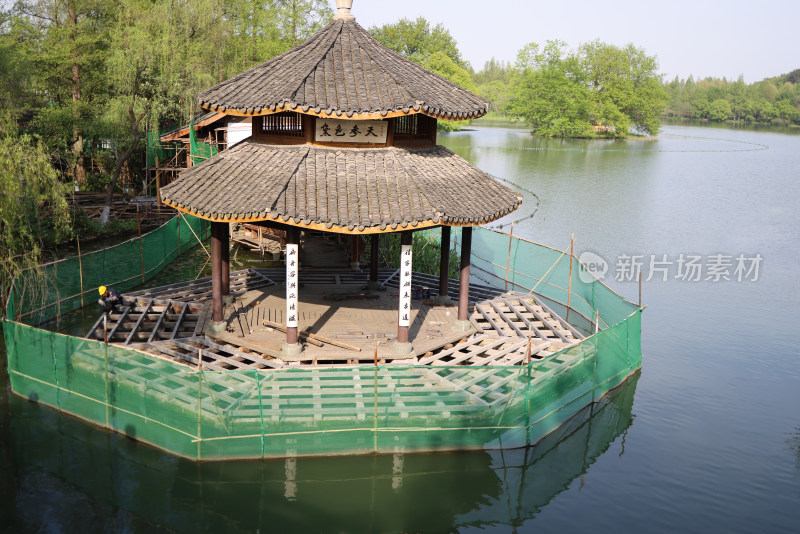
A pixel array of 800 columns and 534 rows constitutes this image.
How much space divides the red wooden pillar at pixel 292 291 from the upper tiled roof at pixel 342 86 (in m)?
3.08

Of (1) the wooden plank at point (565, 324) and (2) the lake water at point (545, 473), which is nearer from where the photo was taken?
(2) the lake water at point (545, 473)

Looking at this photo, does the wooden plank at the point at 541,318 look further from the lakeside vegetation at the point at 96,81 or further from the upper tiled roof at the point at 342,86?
the lakeside vegetation at the point at 96,81

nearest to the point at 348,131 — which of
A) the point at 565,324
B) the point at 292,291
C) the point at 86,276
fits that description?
the point at 292,291

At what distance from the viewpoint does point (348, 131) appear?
17.0 metres

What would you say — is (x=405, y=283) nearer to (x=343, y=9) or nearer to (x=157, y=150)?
(x=343, y=9)

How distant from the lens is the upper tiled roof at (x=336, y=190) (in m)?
15.1

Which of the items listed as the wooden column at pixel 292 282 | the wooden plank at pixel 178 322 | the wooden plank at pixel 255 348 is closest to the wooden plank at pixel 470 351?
the wooden column at pixel 292 282

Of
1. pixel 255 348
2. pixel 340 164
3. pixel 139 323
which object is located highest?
pixel 340 164

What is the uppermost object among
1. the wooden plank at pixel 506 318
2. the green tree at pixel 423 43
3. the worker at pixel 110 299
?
the green tree at pixel 423 43

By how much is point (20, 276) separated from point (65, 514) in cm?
831

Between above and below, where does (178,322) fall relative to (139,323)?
above

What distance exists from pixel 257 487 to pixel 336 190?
6.85 metres

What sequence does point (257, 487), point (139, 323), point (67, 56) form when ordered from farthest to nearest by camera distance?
point (67, 56), point (139, 323), point (257, 487)

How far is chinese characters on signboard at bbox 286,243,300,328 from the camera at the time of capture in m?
15.6
